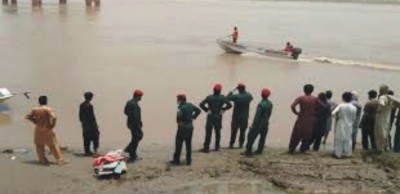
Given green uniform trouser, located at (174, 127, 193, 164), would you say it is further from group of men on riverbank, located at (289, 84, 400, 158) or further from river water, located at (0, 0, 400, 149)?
river water, located at (0, 0, 400, 149)

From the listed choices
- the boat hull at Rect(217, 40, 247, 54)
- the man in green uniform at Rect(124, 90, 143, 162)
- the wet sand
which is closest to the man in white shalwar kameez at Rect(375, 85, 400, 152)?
the wet sand

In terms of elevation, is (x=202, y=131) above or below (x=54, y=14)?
below

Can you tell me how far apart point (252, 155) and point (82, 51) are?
24085mm

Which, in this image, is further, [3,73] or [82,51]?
[82,51]

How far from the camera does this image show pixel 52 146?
411 inches

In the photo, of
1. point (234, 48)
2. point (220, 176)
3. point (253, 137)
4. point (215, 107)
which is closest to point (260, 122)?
point (253, 137)

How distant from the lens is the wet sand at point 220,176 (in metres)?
9.46

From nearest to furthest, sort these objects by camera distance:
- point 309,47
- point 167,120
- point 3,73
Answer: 1. point 167,120
2. point 3,73
3. point 309,47

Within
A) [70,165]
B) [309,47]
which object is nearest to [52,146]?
[70,165]

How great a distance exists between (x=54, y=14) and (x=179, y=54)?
34994 millimetres

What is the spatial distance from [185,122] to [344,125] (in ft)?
9.08

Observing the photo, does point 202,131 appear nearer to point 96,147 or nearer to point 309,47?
point 96,147

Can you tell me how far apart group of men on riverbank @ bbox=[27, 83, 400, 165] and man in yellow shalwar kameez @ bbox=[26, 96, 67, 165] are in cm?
2

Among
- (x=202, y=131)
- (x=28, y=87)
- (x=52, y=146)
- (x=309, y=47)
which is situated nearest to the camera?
(x=52, y=146)
